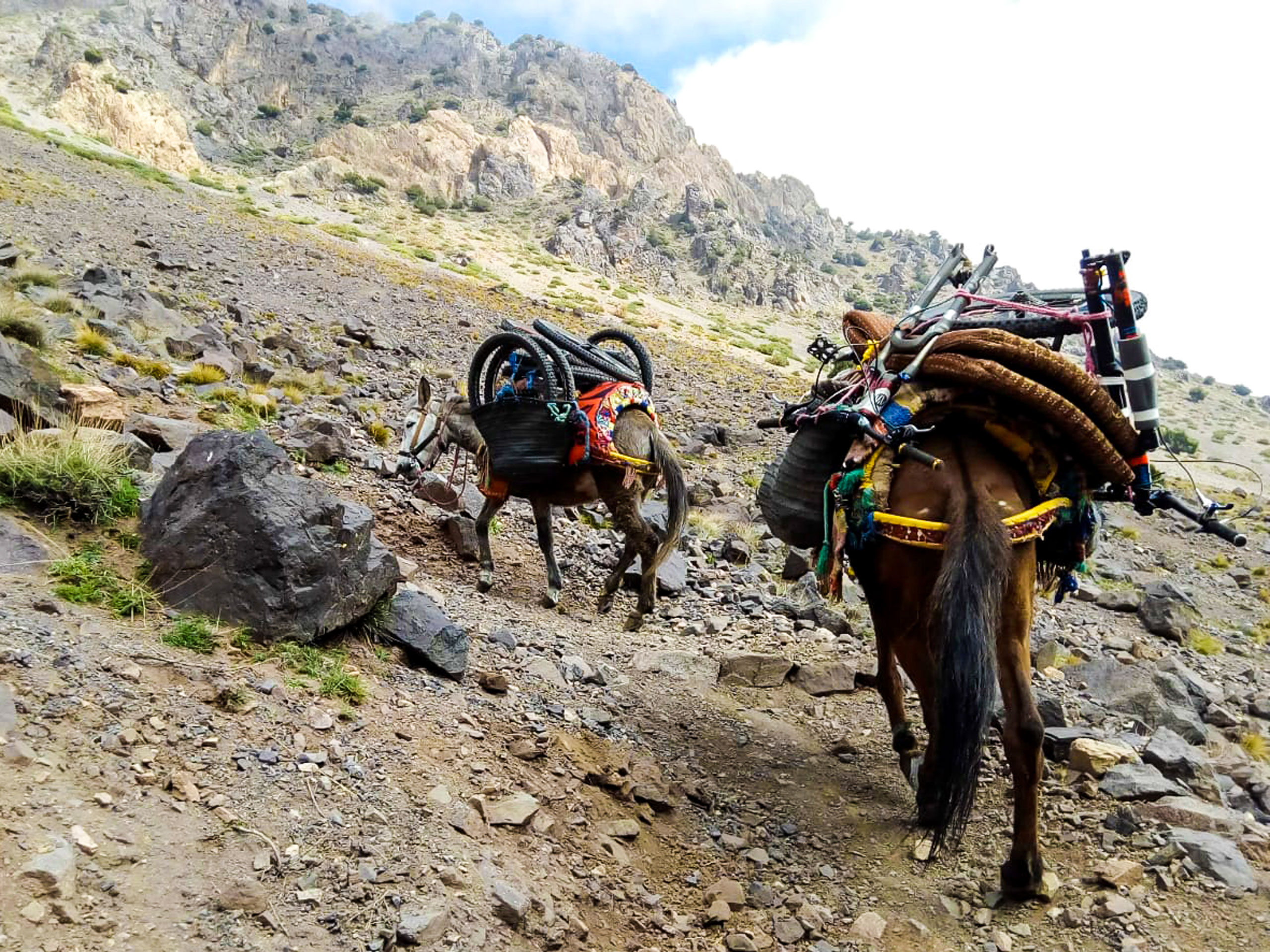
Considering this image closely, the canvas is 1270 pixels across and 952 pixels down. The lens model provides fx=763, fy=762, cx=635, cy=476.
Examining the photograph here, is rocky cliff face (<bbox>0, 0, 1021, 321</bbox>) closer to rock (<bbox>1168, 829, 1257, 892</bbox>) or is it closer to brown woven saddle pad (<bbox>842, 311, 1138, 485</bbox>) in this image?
brown woven saddle pad (<bbox>842, 311, 1138, 485</bbox>)

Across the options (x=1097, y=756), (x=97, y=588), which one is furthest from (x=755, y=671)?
(x=97, y=588)

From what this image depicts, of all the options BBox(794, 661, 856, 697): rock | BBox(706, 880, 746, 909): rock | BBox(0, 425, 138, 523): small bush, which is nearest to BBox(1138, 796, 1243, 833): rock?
BBox(794, 661, 856, 697): rock

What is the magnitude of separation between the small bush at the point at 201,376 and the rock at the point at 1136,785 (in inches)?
361

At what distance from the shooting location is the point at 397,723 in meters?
3.59

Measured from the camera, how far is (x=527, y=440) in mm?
6477

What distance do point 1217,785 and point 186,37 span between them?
9113cm

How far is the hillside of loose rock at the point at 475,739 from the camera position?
2.53m

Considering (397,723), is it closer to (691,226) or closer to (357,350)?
(357,350)

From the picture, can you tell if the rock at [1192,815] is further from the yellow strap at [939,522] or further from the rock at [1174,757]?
the yellow strap at [939,522]

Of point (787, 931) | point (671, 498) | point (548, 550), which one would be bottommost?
point (787, 931)

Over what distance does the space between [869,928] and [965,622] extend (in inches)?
53.8

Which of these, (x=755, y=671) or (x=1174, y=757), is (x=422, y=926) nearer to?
(x=755, y=671)

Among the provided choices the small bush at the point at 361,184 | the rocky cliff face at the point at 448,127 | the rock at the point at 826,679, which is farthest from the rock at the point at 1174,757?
the small bush at the point at 361,184

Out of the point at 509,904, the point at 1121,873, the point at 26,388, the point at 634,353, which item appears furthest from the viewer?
the point at 634,353
